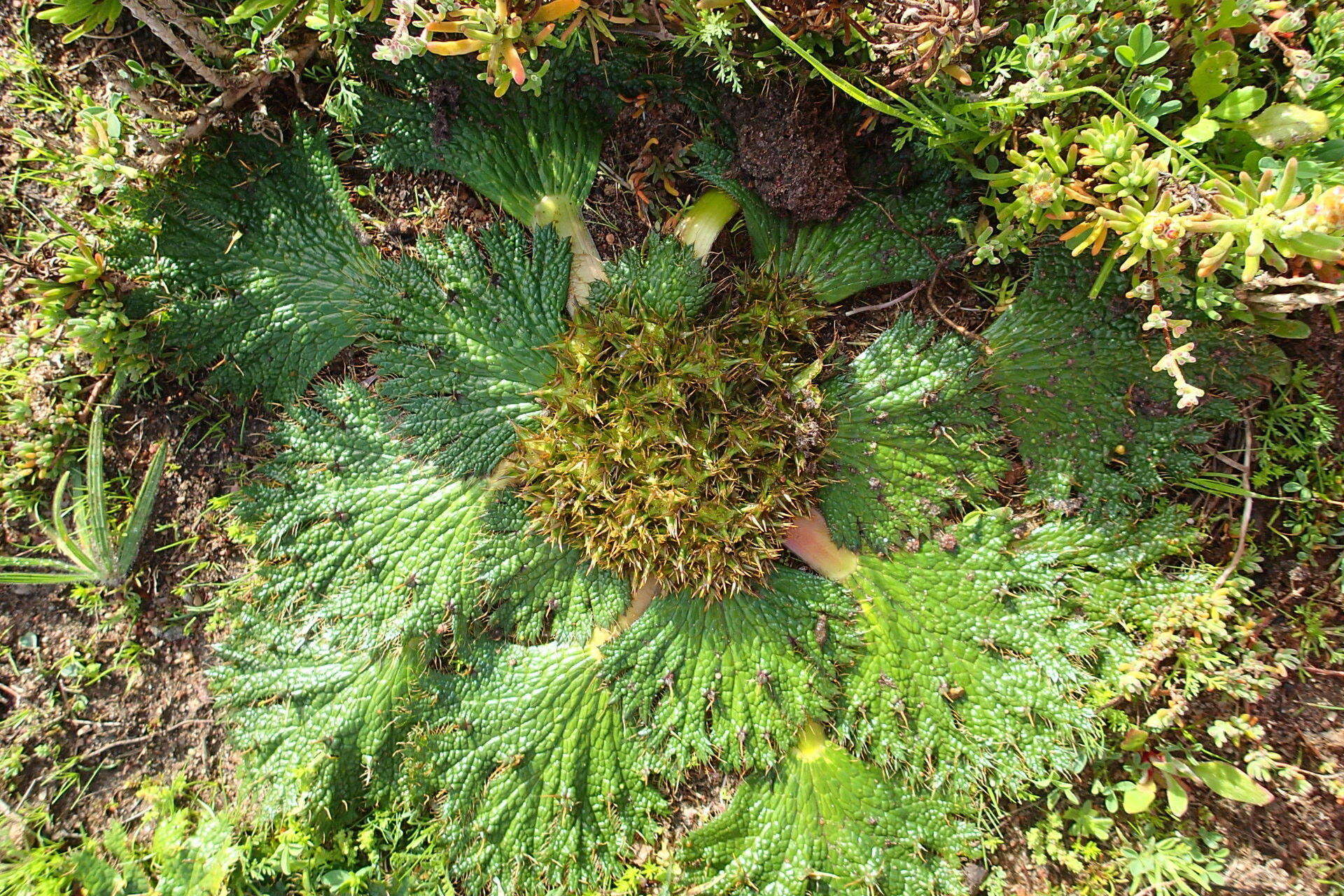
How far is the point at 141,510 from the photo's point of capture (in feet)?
9.13

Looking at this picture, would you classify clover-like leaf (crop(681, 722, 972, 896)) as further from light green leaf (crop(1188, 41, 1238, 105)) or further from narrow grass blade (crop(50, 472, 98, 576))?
narrow grass blade (crop(50, 472, 98, 576))

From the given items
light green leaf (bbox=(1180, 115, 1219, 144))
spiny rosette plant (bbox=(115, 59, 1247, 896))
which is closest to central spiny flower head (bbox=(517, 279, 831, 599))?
spiny rosette plant (bbox=(115, 59, 1247, 896))

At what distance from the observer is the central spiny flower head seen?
2389mm

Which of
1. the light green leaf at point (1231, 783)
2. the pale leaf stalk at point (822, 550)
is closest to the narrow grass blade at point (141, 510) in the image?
the pale leaf stalk at point (822, 550)

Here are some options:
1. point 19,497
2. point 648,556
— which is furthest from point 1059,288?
point 19,497

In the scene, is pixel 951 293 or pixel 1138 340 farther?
pixel 951 293

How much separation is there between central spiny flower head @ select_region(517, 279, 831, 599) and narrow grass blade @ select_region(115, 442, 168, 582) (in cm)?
144

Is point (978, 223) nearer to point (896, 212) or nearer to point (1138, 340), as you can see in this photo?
point (896, 212)

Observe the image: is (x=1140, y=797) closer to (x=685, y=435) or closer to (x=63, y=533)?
(x=685, y=435)

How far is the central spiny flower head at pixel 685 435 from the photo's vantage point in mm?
2389

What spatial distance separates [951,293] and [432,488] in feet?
6.31

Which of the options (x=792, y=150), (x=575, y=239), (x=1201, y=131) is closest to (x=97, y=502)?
(x=575, y=239)

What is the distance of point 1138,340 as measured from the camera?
2.36 m

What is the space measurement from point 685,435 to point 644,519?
303 millimetres
